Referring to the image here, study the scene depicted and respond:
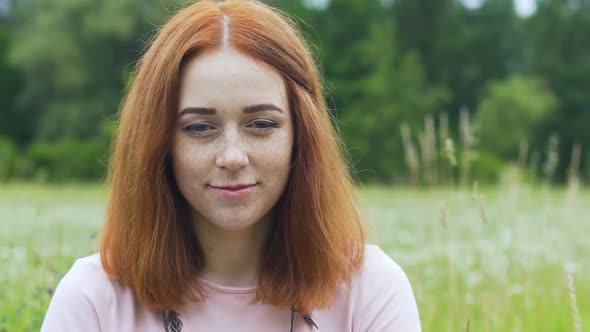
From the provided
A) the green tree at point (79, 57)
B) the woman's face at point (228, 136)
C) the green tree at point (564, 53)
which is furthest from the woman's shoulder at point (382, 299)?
the green tree at point (564, 53)

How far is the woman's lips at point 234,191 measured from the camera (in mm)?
2288

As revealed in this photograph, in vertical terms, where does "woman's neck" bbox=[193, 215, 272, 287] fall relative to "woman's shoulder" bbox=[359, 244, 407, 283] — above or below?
above

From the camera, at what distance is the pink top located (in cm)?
231

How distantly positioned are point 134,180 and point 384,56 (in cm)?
3951

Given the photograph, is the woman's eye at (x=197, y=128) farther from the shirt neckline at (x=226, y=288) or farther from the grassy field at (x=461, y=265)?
the grassy field at (x=461, y=265)

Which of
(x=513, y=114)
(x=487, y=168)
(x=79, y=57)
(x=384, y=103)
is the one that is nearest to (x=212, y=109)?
(x=487, y=168)

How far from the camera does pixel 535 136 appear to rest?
42.4 meters

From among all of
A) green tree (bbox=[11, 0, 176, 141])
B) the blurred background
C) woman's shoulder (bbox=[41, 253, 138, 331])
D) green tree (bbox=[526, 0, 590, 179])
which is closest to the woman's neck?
woman's shoulder (bbox=[41, 253, 138, 331])

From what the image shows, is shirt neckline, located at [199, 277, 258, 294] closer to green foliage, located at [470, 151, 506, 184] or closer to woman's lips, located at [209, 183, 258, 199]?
woman's lips, located at [209, 183, 258, 199]

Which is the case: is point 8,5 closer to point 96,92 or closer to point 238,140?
point 96,92

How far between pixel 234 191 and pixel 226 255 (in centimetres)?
27

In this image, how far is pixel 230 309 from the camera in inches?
95.0

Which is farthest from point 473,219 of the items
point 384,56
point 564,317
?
point 384,56

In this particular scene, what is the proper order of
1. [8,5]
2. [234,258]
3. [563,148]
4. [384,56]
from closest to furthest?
[234,258] < [384,56] < [563,148] < [8,5]
